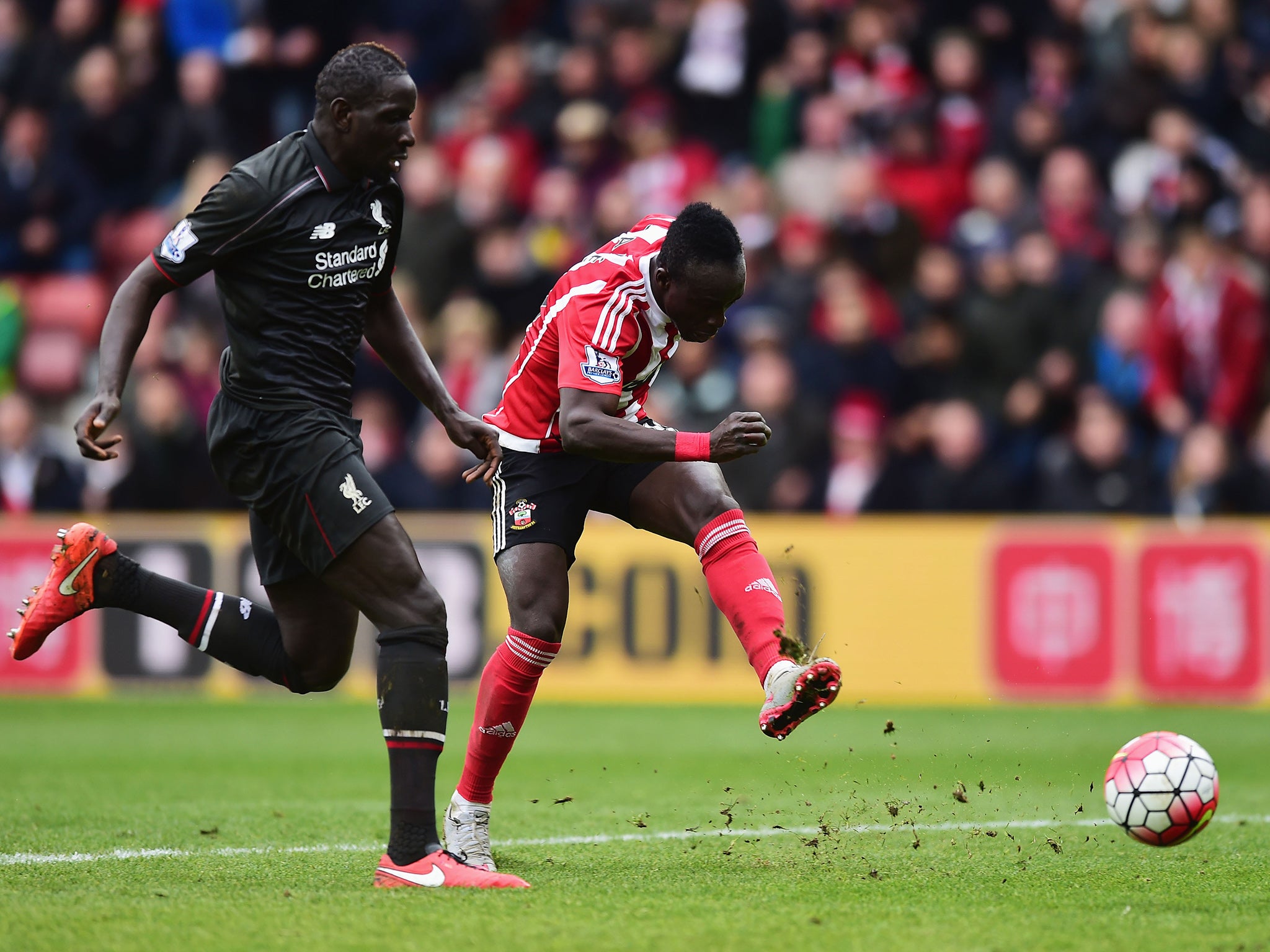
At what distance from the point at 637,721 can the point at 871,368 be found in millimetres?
3483

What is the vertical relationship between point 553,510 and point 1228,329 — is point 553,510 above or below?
below

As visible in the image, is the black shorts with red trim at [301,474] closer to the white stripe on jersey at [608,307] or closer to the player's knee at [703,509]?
the white stripe on jersey at [608,307]

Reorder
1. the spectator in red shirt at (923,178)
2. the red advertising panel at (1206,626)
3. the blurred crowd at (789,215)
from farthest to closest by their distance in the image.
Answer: the spectator in red shirt at (923,178) < the blurred crowd at (789,215) < the red advertising panel at (1206,626)

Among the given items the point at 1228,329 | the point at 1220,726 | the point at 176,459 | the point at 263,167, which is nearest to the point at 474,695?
the point at 176,459

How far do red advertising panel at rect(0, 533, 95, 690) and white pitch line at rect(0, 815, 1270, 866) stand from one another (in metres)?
6.76

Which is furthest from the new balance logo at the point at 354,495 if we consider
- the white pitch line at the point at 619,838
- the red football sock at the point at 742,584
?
the white pitch line at the point at 619,838

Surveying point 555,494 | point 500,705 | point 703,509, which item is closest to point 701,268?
point 703,509

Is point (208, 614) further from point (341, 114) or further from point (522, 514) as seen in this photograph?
point (341, 114)

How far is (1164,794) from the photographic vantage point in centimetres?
530

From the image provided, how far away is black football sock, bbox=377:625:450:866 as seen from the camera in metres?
5.19

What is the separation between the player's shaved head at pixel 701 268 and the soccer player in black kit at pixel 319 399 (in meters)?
0.95

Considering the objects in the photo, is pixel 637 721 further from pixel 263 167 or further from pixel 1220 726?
pixel 263 167

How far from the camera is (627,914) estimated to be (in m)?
4.71

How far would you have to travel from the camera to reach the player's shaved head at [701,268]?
5551 mm
